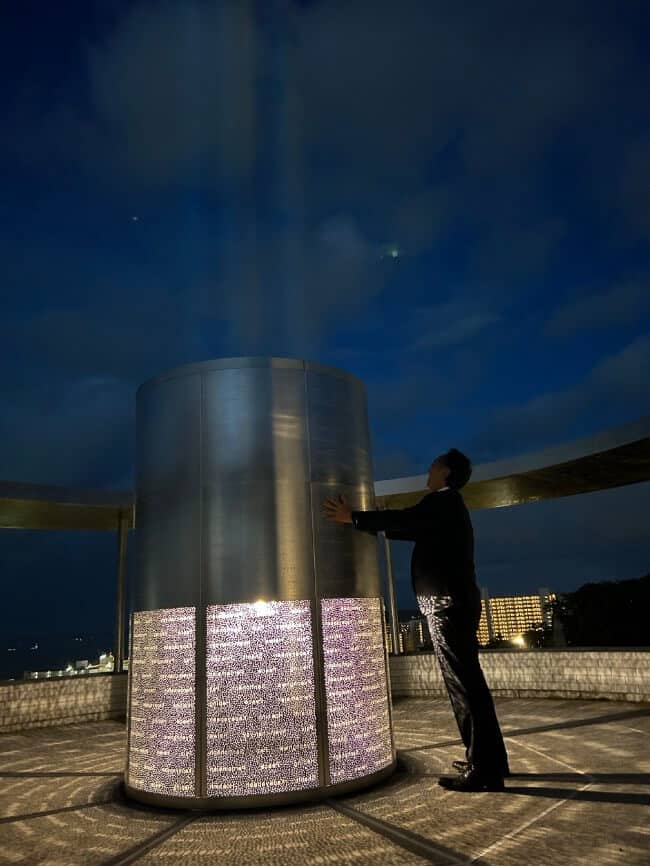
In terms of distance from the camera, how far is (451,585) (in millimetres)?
3908

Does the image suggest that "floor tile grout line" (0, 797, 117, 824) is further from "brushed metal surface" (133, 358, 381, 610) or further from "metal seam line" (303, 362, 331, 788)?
"metal seam line" (303, 362, 331, 788)

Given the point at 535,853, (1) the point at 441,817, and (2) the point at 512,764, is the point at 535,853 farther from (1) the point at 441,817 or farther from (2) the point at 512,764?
(2) the point at 512,764

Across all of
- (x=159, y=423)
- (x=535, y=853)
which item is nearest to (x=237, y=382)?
(x=159, y=423)

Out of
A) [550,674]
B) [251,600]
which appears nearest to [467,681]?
[251,600]

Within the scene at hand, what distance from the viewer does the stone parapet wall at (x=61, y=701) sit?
25.7 ft

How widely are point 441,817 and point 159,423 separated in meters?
3.05

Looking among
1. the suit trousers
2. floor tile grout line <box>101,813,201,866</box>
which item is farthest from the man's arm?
floor tile grout line <box>101,813,201,866</box>

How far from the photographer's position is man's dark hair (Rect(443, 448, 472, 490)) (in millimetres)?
4184

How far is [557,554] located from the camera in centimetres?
9650

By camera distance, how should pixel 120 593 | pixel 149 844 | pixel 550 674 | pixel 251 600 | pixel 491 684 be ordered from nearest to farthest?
pixel 149 844, pixel 251 600, pixel 550 674, pixel 491 684, pixel 120 593

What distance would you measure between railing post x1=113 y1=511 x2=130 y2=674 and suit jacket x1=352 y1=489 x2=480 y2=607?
665cm

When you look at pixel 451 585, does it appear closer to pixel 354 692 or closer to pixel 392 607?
pixel 354 692

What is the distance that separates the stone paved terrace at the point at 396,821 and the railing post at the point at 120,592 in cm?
489

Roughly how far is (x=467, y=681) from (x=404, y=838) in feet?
3.91
